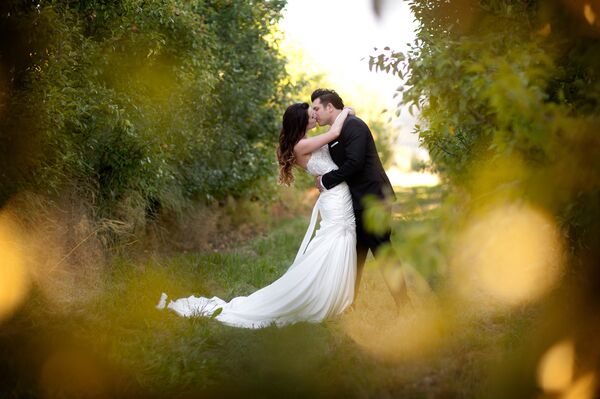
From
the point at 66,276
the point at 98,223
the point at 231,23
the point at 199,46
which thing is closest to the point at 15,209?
the point at 66,276

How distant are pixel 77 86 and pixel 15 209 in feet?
5.77

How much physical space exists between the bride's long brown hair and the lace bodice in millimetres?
247

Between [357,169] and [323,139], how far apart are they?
480mm

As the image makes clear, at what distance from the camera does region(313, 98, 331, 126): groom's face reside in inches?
256

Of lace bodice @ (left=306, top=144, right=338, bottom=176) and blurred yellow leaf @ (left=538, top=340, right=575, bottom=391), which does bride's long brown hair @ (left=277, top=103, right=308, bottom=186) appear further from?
blurred yellow leaf @ (left=538, top=340, right=575, bottom=391)

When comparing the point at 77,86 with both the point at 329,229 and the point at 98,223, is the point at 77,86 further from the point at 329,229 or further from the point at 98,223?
the point at 329,229

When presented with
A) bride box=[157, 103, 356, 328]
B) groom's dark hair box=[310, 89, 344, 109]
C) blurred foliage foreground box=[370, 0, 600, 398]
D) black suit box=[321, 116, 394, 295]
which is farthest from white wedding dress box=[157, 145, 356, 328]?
blurred foliage foreground box=[370, 0, 600, 398]

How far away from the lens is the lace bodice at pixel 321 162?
654cm

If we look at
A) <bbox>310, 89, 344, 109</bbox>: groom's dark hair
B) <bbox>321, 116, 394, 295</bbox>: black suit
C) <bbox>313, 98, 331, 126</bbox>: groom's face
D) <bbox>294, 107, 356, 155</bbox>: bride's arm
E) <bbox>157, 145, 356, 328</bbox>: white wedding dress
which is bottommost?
<bbox>157, 145, 356, 328</bbox>: white wedding dress

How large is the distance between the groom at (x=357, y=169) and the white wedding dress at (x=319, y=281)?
0.37ft

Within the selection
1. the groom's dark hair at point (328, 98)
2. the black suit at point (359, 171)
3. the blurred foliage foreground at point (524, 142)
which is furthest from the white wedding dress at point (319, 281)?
the blurred foliage foreground at point (524, 142)

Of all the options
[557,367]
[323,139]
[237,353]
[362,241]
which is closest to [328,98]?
[323,139]

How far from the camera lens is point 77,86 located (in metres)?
6.80

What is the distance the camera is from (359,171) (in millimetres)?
6305
